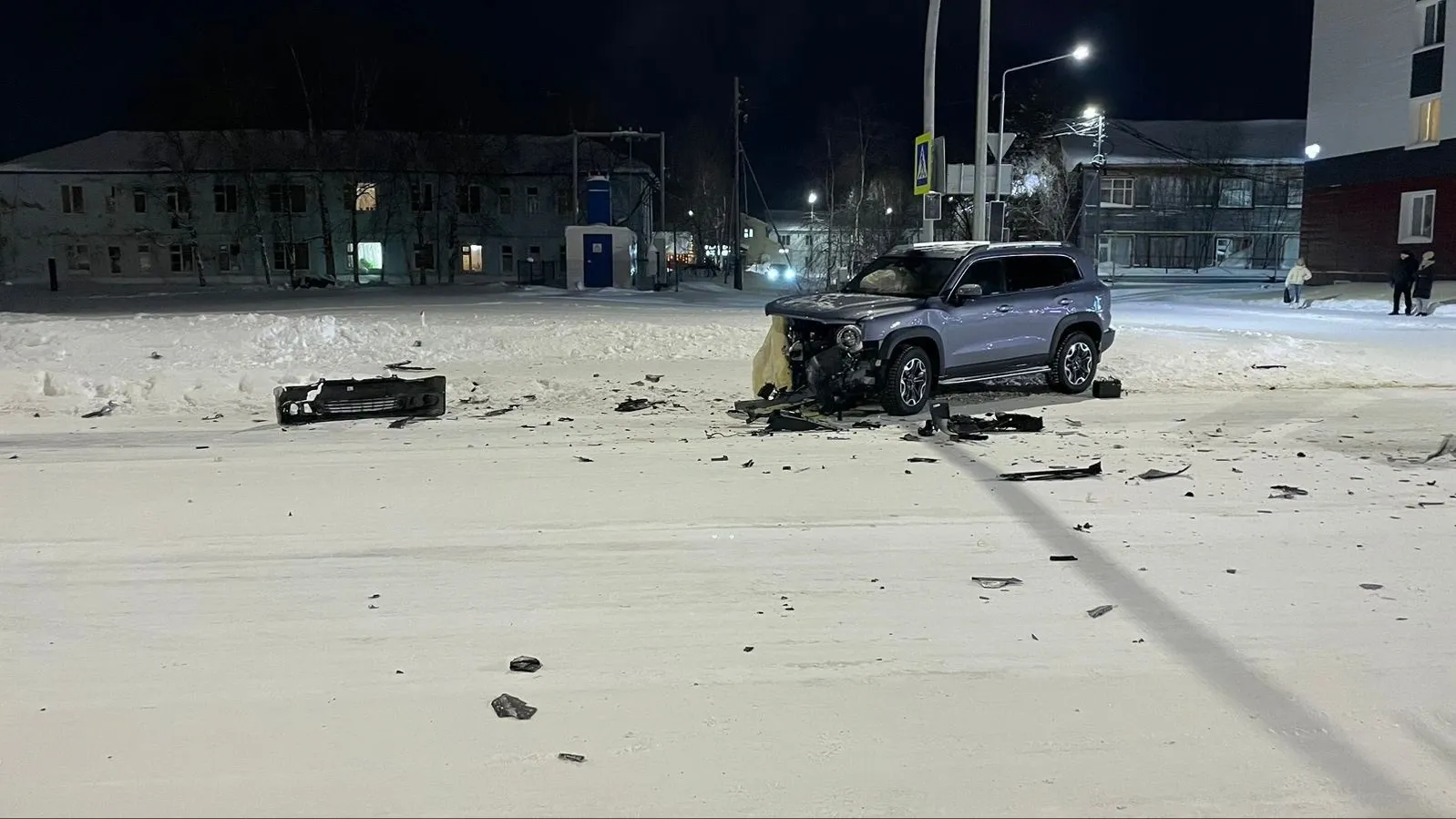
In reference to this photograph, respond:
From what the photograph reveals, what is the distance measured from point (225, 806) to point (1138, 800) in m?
3.20

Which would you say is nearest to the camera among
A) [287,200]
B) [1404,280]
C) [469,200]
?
[1404,280]

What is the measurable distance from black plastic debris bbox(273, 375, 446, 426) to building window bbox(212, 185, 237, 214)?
51311 millimetres

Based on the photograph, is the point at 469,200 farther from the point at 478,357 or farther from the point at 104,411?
the point at 104,411

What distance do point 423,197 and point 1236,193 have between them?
51.3m

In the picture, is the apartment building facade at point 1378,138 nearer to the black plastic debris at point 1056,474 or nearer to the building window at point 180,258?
the black plastic debris at point 1056,474

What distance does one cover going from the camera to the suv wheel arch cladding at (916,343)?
11.4 metres

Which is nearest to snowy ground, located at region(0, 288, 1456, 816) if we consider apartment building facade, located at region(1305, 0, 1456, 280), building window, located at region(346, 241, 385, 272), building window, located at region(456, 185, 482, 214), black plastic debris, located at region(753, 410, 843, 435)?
black plastic debris, located at region(753, 410, 843, 435)

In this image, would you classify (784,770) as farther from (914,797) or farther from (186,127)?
(186,127)

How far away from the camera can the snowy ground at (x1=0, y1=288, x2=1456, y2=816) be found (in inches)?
149

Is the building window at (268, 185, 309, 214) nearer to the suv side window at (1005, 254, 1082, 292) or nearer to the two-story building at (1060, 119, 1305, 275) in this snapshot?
the two-story building at (1060, 119, 1305, 275)

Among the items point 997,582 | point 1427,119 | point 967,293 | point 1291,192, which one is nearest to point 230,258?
point 967,293

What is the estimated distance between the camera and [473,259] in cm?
6034

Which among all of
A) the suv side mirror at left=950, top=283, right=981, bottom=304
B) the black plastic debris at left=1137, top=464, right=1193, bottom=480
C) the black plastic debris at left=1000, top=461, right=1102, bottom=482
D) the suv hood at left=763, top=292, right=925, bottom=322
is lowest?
the black plastic debris at left=1137, top=464, right=1193, bottom=480

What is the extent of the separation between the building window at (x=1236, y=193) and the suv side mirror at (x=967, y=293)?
63.5m
